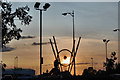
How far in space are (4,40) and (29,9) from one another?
3343mm

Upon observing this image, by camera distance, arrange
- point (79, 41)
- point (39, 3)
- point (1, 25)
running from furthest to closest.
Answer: point (79, 41) → point (39, 3) → point (1, 25)

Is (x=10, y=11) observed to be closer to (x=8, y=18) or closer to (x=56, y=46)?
(x=8, y=18)

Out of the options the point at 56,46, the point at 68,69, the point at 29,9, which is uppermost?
the point at 29,9

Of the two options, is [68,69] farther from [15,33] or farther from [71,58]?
[15,33]

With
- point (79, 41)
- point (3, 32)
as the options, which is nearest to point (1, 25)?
point (3, 32)

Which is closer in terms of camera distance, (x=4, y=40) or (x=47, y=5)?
(x=4, y=40)

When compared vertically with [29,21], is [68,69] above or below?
below

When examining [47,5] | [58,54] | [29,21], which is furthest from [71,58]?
[29,21]

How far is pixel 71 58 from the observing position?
48250mm

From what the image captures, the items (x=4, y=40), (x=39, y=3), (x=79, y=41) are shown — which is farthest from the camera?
(x=79, y=41)

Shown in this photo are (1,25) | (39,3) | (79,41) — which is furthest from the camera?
(79,41)

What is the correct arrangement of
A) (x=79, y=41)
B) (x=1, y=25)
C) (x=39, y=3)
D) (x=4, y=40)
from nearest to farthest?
(x=1, y=25) < (x=4, y=40) < (x=39, y=3) < (x=79, y=41)

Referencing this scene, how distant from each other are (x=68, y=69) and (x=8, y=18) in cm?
2827

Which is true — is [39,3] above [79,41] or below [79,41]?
above
